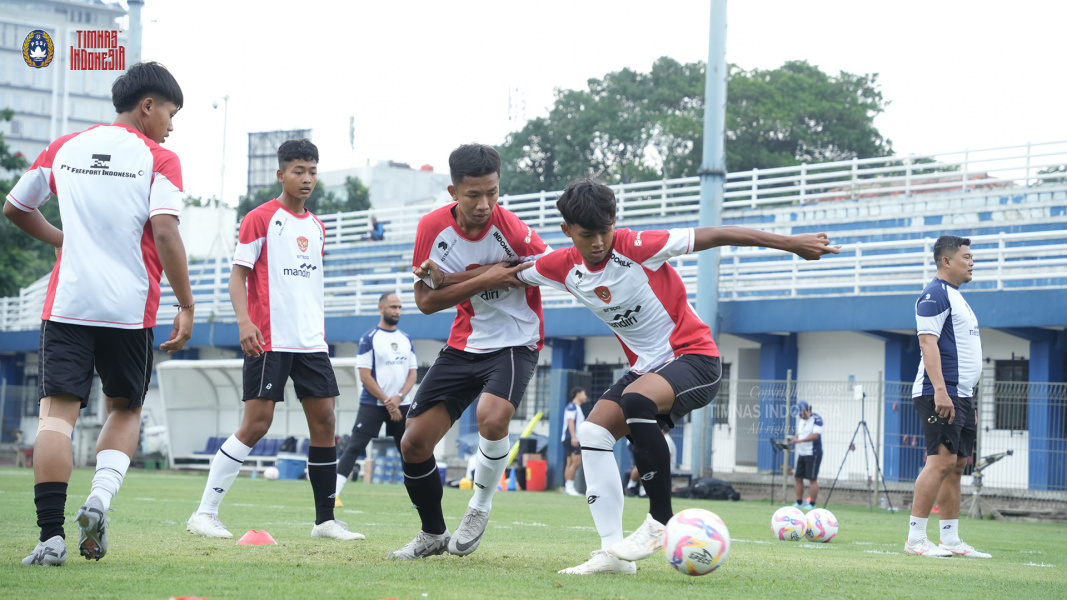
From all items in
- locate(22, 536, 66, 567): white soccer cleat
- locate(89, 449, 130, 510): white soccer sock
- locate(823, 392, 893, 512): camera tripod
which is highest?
locate(89, 449, 130, 510): white soccer sock

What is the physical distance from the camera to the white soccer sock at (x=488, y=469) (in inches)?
239

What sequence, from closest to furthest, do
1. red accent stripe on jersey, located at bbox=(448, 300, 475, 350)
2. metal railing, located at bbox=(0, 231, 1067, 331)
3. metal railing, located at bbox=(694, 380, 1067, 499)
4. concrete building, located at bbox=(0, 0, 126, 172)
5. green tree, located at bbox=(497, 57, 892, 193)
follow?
red accent stripe on jersey, located at bbox=(448, 300, 475, 350)
metal railing, located at bbox=(694, 380, 1067, 499)
metal railing, located at bbox=(0, 231, 1067, 331)
green tree, located at bbox=(497, 57, 892, 193)
concrete building, located at bbox=(0, 0, 126, 172)

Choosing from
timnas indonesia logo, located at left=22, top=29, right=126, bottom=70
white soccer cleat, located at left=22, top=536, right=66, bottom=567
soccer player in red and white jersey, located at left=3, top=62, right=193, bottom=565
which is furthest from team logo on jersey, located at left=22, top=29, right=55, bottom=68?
white soccer cleat, located at left=22, top=536, right=66, bottom=567

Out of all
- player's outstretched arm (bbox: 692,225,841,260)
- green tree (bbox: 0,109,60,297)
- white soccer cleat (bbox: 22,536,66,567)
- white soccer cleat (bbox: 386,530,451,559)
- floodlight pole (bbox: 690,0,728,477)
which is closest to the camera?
white soccer cleat (bbox: 22,536,66,567)

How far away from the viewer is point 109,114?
131 meters

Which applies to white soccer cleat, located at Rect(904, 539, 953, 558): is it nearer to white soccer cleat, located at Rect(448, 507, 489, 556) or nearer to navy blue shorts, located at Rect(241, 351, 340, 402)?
white soccer cleat, located at Rect(448, 507, 489, 556)

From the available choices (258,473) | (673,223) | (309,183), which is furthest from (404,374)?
(673,223)

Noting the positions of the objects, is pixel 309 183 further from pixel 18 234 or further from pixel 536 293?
pixel 18 234

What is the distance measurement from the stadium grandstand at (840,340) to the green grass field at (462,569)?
994 centimetres

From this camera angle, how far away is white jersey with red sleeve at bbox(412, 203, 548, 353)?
6.13 metres

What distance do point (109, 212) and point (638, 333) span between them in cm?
265

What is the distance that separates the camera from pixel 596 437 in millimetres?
5723

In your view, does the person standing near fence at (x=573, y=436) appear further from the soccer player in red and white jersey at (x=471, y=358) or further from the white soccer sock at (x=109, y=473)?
the white soccer sock at (x=109, y=473)

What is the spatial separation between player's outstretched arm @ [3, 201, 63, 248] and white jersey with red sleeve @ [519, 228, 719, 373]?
2.30 metres
